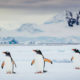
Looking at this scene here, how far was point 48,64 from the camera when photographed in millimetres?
5723

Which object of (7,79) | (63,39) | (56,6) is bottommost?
(7,79)

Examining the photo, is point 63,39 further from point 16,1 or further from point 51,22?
point 16,1

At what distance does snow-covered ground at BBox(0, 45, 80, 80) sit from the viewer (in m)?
5.09

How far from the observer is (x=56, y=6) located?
597 cm

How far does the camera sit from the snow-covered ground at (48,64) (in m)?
5.09

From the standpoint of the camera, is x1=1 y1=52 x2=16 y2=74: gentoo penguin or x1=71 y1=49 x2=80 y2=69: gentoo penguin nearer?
x1=1 y1=52 x2=16 y2=74: gentoo penguin

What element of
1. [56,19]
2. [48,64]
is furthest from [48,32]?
[48,64]

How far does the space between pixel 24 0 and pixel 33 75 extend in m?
1.28

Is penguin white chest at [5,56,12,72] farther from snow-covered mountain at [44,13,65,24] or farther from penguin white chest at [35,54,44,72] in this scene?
snow-covered mountain at [44,13,65,24]

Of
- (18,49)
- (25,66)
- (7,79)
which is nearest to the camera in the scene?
(7,79)

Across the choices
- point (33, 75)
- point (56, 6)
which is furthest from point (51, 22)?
point (33, 75)

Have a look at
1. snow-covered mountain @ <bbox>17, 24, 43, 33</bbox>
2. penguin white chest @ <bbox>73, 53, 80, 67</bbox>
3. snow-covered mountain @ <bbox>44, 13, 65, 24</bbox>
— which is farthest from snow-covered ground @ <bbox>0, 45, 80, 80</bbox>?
snow-covered mountain @ <bbox>44, 13, 65, 24</bbox>

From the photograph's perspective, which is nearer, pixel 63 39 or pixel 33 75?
pixel 33 75

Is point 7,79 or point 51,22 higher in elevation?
point 51,22
